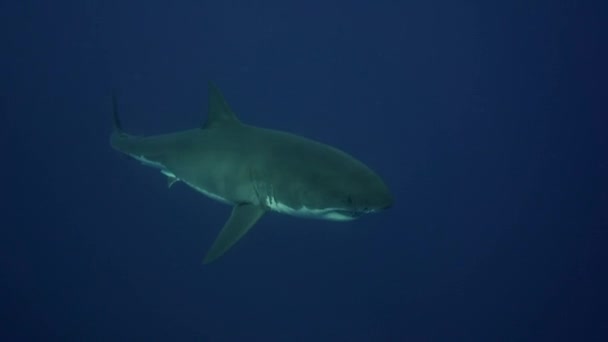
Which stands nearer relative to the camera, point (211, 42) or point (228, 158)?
point (228, 158)

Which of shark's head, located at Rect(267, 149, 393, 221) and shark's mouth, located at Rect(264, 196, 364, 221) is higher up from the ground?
shark's head, located at Rect(267, 149, 393, 221)

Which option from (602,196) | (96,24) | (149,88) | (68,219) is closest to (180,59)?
(149,88)

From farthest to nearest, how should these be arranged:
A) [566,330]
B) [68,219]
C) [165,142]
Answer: [566,330]
[68,219]
[165,142]

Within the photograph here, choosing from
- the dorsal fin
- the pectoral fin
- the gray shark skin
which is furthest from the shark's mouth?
the dorsal fin

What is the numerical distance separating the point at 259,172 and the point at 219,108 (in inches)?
50.8

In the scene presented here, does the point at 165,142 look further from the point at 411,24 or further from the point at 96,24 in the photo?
the point at 411,24

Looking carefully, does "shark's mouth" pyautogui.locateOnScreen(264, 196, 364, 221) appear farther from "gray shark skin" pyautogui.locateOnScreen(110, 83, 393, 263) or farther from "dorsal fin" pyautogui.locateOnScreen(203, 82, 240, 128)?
"dorsal fin" pyautogui.locateOnScreen(203, 82, 240, 128)

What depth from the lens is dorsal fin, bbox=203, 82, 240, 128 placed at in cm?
588

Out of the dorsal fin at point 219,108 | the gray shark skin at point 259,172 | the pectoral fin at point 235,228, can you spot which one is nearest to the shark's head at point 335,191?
the gray shark skin at point 259,172

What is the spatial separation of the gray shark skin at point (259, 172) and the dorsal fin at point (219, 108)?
1 centimetres

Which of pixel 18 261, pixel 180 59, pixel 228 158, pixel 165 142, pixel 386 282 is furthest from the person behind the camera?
pixel 180 59

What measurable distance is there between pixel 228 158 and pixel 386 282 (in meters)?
8.96

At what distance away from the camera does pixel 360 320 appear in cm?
1212

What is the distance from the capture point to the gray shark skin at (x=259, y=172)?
173 inches
